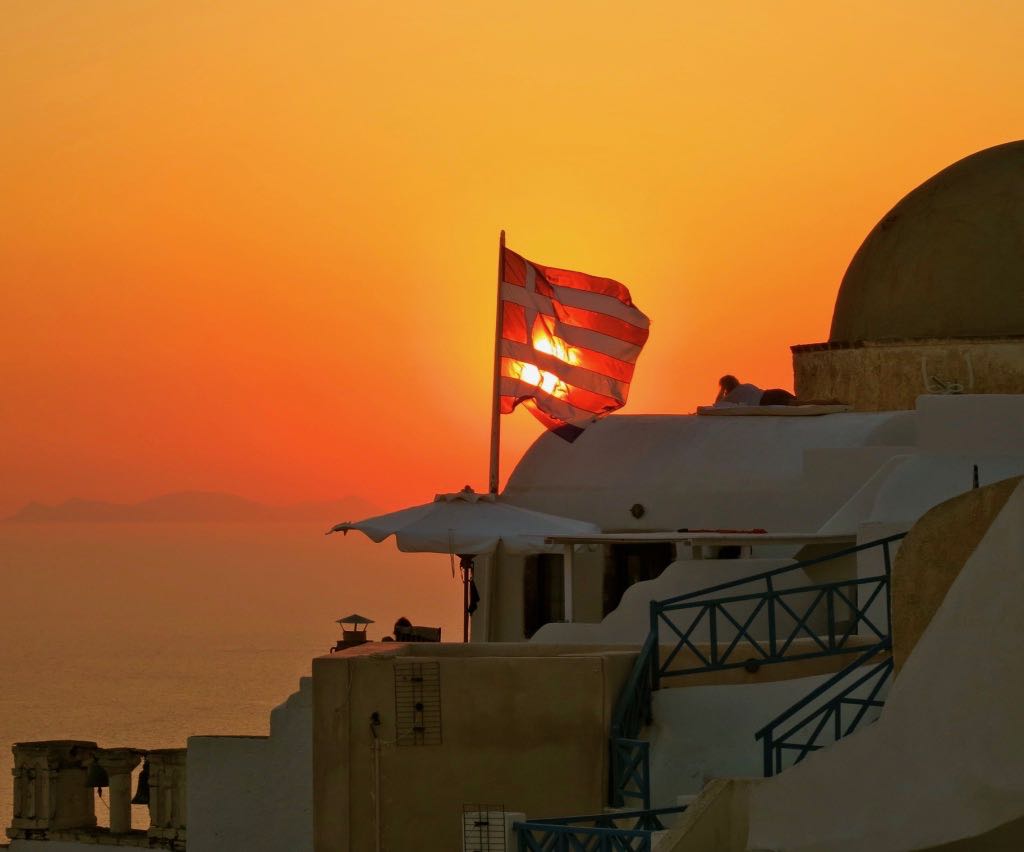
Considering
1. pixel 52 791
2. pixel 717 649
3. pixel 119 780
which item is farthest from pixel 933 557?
pixel 52 791

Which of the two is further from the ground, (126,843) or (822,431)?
(822,431)

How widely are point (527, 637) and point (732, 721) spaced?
25.5ft

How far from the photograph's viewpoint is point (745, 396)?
106 feet

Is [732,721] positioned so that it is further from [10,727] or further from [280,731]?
[10,727]

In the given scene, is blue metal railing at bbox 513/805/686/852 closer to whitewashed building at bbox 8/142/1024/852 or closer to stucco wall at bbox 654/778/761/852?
whitewashed building at bbox 8/142/1024/852

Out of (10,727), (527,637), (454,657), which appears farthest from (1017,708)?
(10,727)

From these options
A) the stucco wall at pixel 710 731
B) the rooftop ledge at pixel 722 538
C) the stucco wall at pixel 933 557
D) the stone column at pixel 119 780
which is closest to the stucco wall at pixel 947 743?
the stucco wall at pixel 933 557

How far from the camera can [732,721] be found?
23.1 metres

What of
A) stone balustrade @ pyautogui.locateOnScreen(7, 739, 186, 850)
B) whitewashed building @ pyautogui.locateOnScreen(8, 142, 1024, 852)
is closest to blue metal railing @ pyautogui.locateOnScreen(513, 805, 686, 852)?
whitewashed building @ pyautogui.locateOnScreen(8, 142, 1024, 852)

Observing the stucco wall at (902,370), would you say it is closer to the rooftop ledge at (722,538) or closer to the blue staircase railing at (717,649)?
the rooftop ledge at (722,538)

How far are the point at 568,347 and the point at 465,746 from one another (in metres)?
9.53

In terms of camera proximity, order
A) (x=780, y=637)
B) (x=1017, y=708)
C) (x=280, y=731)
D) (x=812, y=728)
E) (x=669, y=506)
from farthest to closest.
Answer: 1. (x=669, y=506)
2. (x=280, y=731)
3. (x=780, y=637)
4. (x=812, y=728)
5. (x=1017, y=708)

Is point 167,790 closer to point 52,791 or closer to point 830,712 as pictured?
point 52,791

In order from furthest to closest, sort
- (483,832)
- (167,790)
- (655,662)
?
(167,790) < (655,662) < (483,832)
